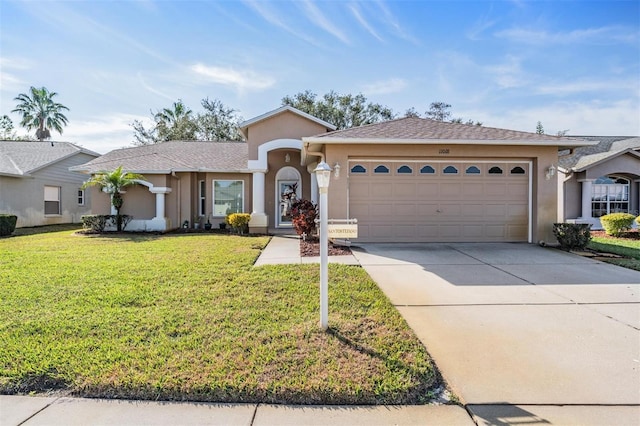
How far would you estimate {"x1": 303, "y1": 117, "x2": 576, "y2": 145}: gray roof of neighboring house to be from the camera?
Result: 10211 millimetres

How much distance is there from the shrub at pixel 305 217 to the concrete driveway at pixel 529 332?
313 cm

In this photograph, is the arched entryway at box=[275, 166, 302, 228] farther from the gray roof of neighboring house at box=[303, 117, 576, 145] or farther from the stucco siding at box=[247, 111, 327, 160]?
the gray roof of neighboring house at box=[303, 117, 576, 145]

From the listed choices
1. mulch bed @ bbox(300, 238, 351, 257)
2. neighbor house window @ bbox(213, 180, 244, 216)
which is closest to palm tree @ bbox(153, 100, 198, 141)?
neighbor house window @ bbox(213, 180, 244, 216)

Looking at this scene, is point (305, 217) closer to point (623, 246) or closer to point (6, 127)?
point (623, 246)

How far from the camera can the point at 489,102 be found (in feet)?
60.4

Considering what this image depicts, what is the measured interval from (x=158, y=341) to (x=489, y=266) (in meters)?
6.86

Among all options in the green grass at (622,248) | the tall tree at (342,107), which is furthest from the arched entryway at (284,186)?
the tall tree at (342,107)

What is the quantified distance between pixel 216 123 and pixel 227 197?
60.3 feet

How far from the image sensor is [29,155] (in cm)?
1989

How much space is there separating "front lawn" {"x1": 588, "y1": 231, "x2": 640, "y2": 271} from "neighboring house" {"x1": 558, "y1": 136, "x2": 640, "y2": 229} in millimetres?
2280

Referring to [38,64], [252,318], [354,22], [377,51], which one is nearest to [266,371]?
[252,318]

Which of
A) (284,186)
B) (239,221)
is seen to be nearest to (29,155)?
(239,221)

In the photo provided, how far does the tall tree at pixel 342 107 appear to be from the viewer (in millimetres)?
30391

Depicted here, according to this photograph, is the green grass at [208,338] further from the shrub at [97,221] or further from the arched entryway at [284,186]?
the arched entryway at [284,186]
